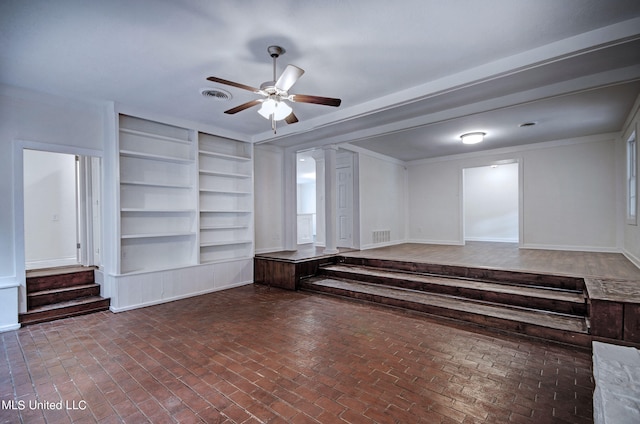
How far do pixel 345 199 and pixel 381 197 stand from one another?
3.39ft

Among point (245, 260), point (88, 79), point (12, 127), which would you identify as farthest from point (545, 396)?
point (12, 127)

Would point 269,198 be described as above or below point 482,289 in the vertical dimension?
above

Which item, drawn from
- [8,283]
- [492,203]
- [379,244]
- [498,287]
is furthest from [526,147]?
[8,283]

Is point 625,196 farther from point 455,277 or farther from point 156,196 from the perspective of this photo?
point 156,196

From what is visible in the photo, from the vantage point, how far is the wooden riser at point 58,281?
3.96 metres

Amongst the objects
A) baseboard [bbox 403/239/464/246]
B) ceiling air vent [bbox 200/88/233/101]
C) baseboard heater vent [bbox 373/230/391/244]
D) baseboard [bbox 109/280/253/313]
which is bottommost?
baseboard [bbox 109/280/253/313]

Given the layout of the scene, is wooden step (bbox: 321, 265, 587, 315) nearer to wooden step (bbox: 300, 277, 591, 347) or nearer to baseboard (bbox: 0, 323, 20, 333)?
wooden step (bbox: 300, 277, 591, 347)

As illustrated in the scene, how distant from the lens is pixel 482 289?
12.4ft

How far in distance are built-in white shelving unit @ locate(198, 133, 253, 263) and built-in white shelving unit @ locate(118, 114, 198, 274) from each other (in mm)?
243

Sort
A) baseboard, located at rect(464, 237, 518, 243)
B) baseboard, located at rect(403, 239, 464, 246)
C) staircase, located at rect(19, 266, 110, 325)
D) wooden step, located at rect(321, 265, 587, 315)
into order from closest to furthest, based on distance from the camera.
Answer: wooden step, located at rect(321, 265, 587, 315)
staircase, located at rect(19, 266, 110, 325)
baseboard, located at rect(403, 239, 464, 246)
baseboard, located at rect(464, 237, 518, 243)

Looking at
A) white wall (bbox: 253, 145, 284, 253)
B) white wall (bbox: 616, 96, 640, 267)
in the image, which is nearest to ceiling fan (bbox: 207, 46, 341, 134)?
white wall (bbox: 253, 145, 284, 253)

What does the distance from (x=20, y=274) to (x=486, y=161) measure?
8625 mm

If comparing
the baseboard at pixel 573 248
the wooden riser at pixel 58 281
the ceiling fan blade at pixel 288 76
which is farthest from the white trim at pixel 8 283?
the baseboard at pixel 573 248

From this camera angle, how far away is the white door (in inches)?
277
